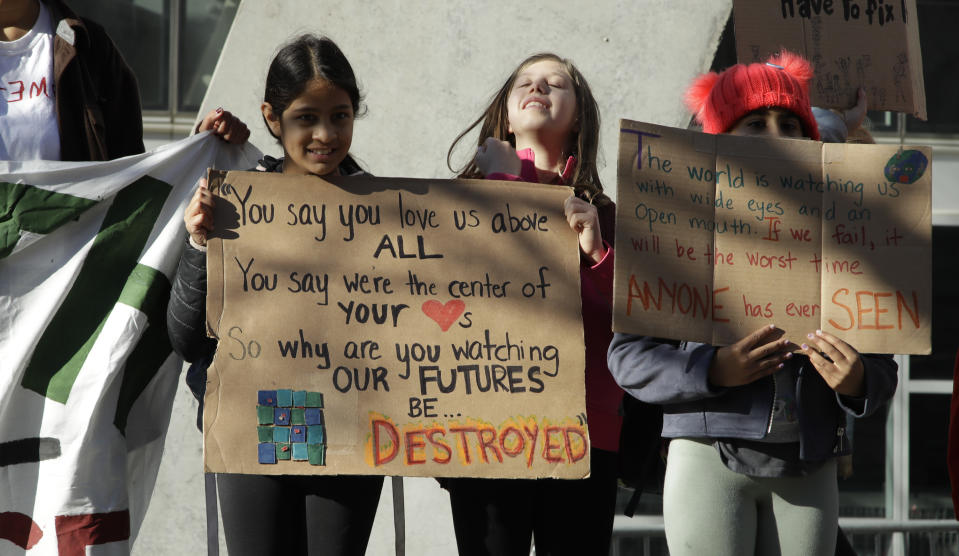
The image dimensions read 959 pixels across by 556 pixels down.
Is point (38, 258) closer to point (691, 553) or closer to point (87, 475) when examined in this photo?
point (87, 475)

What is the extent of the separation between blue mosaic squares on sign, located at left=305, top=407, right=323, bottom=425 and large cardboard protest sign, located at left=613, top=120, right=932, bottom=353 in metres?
0.73

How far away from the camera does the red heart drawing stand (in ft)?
8.26

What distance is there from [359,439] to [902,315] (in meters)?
1.27

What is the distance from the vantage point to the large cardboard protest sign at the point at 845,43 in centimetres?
338

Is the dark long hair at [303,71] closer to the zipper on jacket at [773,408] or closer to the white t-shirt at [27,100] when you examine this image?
the white t-shirt at [27,100]

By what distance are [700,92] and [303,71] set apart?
1.00 metres

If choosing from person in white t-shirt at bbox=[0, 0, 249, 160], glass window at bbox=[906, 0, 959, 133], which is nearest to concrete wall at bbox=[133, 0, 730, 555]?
glass window at bbox=[906, 0, 959, 133]

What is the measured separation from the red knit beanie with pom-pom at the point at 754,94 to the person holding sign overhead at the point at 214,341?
0.90m

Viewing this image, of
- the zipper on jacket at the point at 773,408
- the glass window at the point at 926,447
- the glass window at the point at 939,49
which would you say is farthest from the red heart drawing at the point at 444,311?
the glass window at the point at 939,49

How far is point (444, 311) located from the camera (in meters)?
2.53

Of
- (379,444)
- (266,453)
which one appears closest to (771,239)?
(379,444)

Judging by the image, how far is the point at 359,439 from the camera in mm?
2439

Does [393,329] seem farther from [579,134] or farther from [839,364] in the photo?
[839,364]

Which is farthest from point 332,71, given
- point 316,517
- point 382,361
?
point 316,517
